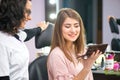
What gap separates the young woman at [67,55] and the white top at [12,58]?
1.26 feet

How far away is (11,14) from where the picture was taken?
1171mm

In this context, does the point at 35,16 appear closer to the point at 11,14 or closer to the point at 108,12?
the point at 108,12

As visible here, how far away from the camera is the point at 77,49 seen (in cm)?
174

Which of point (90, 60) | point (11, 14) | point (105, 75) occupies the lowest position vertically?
point (105, 75)

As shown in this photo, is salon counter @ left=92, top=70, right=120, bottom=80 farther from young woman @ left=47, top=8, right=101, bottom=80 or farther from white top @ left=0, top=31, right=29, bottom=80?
white top @ left=0, top=31, right=29, bottom=80

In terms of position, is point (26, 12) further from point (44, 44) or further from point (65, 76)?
point (65, 76)

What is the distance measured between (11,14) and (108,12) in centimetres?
135

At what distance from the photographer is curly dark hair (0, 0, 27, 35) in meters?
1.17

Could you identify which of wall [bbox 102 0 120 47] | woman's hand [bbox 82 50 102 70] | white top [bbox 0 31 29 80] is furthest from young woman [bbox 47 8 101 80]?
wall [bbox 102 0 120 47]

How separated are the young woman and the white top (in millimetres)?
384

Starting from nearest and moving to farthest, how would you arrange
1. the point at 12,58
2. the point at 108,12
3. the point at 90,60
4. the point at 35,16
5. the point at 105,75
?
the point at 12,58 < the point at 90,60 < the point at 105,75 < the point at 108,12 < the point at 35,16

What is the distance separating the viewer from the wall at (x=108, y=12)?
231 cm

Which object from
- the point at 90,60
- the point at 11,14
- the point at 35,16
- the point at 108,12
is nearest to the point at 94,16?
the point at 108,12

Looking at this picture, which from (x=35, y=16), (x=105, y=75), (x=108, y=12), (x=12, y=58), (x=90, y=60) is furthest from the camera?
(x=35, y=16)
